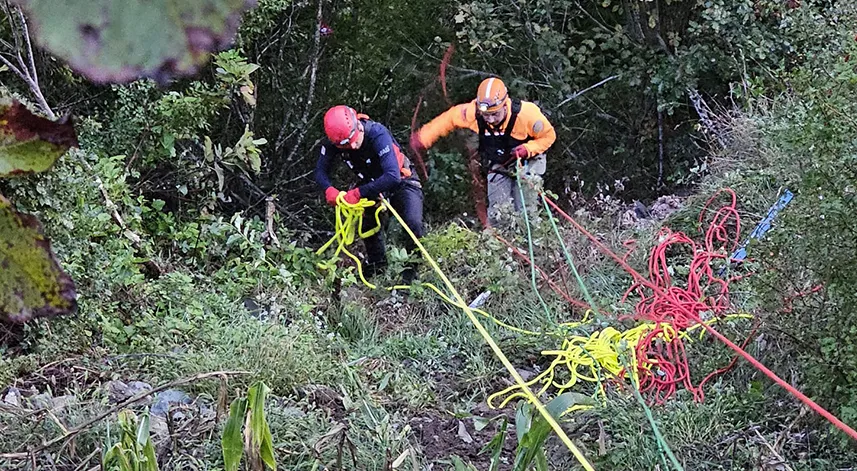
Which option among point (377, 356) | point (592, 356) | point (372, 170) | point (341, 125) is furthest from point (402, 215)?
point (592, 356)

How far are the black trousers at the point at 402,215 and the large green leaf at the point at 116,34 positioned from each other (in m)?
5.58

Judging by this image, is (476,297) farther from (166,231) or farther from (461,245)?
(166,231)

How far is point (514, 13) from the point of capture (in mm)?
8242

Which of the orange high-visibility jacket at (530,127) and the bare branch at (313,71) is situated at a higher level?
the bare branch at (313,71)

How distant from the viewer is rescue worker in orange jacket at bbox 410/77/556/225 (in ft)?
19.6

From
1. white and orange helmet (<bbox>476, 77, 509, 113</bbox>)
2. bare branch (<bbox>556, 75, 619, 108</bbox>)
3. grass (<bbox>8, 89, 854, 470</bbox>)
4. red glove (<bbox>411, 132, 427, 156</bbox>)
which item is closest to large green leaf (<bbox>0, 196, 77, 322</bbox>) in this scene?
grass (<bbox>8, 89, 854, 470</bbox>)

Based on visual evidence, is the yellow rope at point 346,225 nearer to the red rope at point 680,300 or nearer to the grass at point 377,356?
the grass at point 377,356

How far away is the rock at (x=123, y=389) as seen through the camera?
3.49 m

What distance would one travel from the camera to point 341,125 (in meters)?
5.45

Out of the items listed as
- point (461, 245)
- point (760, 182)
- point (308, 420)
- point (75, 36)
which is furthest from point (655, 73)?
point (75, 36)

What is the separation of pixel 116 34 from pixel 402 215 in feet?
18.6

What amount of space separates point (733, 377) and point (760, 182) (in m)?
2.45

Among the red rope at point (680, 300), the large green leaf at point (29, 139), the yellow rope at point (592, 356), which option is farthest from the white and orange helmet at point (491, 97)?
the large green leaf at point (29, 139)

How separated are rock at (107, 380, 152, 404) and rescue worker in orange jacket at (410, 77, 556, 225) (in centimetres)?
299
